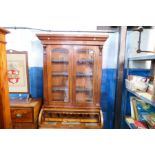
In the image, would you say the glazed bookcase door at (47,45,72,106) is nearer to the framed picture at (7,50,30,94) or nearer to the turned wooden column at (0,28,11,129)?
the framed picture at (7,50,30,94)

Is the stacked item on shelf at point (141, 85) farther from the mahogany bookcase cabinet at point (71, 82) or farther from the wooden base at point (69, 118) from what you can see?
the wooden base at point (69, 118)

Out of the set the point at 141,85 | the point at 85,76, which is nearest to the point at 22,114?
the point at 85,76

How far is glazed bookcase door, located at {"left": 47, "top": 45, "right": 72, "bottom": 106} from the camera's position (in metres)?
1.45

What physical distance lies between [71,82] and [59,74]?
16 cm

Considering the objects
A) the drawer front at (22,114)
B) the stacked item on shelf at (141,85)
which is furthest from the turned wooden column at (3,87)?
the stacked item on shelf at (141,85)

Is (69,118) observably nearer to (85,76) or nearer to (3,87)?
(85,76)

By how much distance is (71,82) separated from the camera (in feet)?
4.89

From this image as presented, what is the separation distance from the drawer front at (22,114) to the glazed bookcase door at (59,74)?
0.25 meters

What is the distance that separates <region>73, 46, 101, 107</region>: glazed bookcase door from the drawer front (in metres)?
0.50

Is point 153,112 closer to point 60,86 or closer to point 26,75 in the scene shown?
point 60,86

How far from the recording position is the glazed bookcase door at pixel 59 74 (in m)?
1.45

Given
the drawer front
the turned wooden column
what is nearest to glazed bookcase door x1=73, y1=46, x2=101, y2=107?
the drawer front
